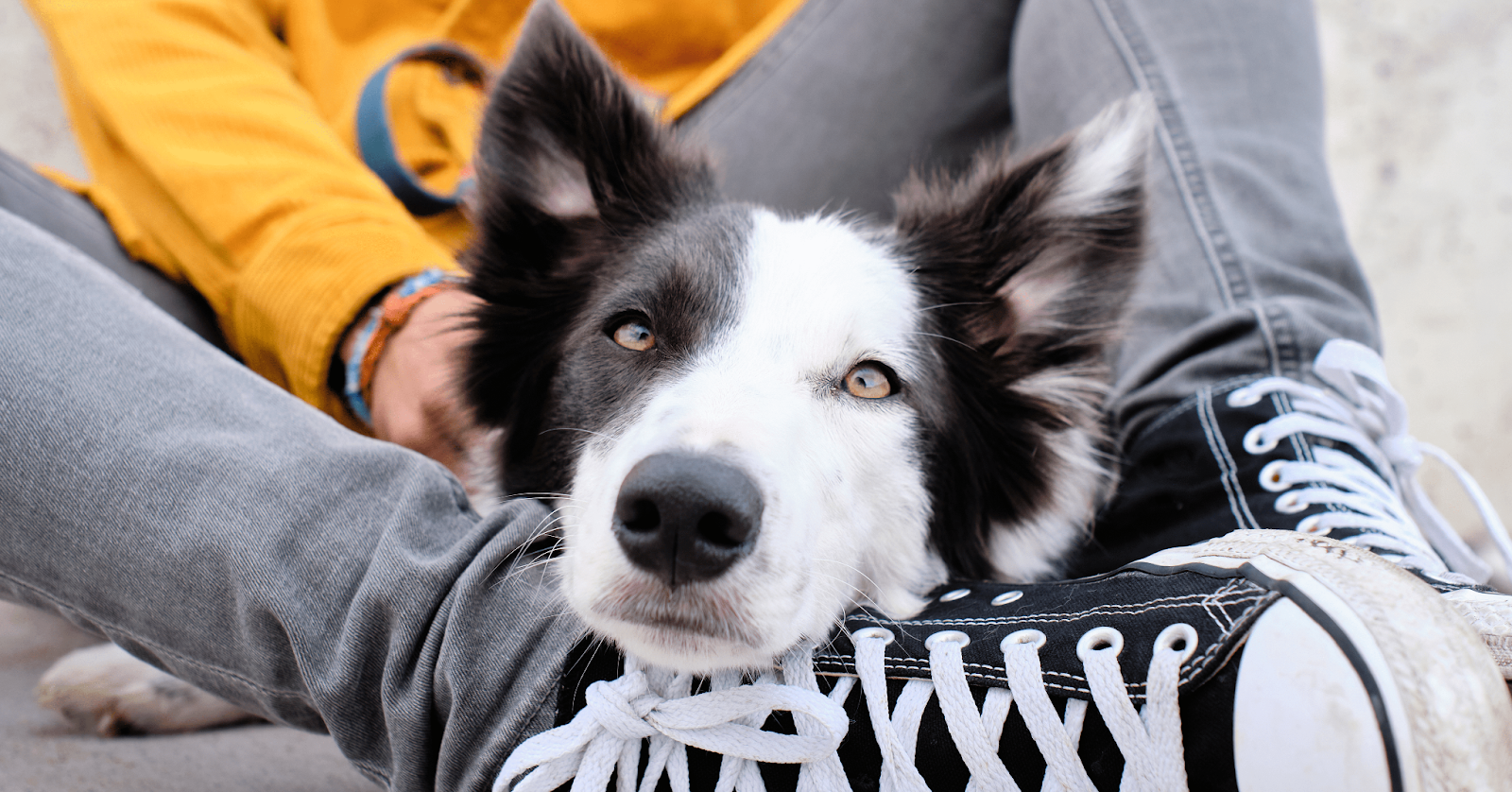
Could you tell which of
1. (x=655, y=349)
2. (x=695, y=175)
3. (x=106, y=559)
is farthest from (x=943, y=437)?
(x=106, y=559)

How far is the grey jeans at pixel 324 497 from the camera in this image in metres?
1.10

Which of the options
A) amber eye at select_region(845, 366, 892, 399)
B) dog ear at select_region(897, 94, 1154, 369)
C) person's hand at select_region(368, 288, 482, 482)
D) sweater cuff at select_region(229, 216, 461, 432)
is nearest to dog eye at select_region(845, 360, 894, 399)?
amber eye at select_region(845, 366, 892, 399)

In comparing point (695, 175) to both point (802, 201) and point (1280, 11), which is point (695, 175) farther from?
point (1280, 11)

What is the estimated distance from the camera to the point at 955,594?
1.35m

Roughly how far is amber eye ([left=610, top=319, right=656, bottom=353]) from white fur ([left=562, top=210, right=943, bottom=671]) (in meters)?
0.14

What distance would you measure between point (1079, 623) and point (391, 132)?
206 centimetres

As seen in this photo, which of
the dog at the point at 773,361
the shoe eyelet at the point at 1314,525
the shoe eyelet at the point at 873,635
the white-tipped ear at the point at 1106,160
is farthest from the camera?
the white-tipped ear at the point at 1106,160

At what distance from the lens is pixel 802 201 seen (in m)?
2.39

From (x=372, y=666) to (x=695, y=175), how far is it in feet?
3.78

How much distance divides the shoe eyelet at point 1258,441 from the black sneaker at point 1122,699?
45cm

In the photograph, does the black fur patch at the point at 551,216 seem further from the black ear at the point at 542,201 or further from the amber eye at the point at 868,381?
the amber eye at the point at 868,381

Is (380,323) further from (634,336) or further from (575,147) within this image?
(634,336)

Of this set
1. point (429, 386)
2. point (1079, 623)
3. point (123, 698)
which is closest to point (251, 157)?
point (429, 386)

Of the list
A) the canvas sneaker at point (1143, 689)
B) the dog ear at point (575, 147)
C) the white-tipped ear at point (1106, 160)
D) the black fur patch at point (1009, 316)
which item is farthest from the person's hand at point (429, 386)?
the white-tipped ear at point (1106, 160)
